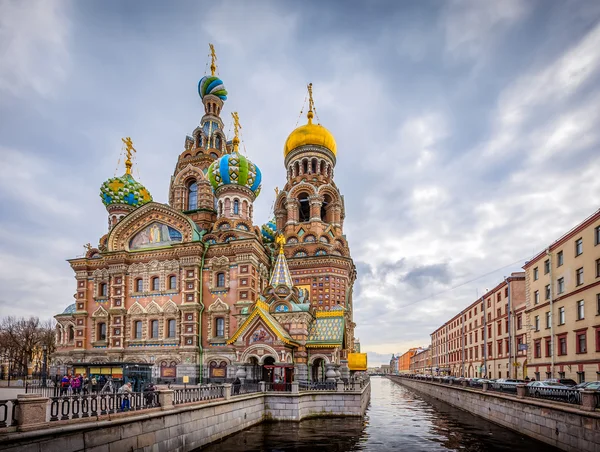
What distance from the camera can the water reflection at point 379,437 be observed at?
→ 58.6 feet

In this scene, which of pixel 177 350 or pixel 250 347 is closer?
pixel 250 347

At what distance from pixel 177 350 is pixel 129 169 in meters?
18.1

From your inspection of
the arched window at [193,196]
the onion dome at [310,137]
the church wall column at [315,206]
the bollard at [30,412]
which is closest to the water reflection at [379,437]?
the bollard at [30,412]

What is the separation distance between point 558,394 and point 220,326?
22595 mm

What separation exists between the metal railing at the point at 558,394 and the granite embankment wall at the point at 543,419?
1.15 feet

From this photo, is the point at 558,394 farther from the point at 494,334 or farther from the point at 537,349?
the point at 494,334

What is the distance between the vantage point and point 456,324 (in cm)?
6650

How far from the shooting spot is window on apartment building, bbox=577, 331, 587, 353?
87.4ft

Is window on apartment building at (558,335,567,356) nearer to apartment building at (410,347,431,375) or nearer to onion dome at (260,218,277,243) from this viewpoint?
onion dome at (260,218,277,243)

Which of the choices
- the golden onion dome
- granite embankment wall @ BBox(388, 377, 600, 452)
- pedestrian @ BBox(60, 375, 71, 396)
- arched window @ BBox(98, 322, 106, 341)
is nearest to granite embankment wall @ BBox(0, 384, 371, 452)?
granite embankment wall @ BBox(388, 377, 600, 452)

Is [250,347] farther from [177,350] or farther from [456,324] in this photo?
[456,324]

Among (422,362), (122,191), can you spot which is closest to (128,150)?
(122,191)

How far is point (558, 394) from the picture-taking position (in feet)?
59.9

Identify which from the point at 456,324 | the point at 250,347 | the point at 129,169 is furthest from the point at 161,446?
the point at 456,324
